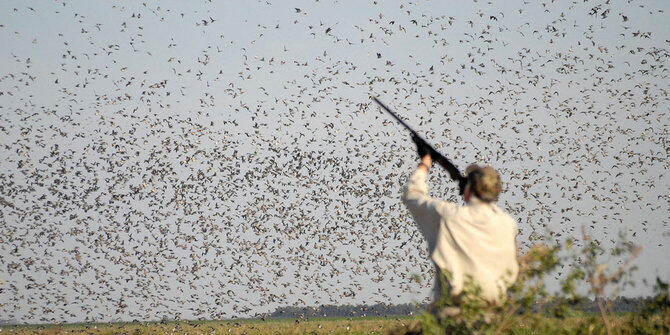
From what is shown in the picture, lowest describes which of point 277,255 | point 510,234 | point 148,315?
point 148,315

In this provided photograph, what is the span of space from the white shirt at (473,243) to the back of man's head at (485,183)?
6 cm

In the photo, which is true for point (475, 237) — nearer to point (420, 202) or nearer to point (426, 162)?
point (420, 202)

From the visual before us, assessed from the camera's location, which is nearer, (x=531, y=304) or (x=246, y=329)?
(x=531, y=304)

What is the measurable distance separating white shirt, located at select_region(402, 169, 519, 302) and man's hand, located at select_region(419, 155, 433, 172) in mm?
502

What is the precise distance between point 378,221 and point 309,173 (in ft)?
8.98

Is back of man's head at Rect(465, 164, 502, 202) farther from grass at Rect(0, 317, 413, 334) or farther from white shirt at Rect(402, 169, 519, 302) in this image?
grass at Rect(0, 317, 413, 334)

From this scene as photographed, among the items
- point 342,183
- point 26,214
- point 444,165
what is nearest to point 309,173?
point 342,183

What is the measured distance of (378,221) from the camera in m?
23.0

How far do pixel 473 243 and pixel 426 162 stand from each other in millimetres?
906

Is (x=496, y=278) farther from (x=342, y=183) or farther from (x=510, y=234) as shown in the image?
(x=342, y=183)

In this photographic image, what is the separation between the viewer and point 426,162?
20.0 ft

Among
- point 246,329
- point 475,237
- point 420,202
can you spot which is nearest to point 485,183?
point 475,237

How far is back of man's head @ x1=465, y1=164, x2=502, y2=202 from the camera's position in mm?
→ 5426

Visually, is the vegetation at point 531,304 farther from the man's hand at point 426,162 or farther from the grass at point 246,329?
the grass at point 246,329
